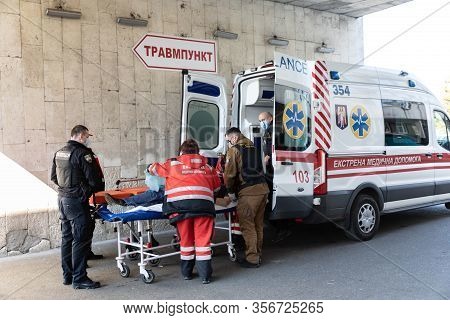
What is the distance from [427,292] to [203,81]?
4108mm

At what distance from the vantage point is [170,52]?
7.54 meters

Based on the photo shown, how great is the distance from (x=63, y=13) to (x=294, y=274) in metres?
4.91

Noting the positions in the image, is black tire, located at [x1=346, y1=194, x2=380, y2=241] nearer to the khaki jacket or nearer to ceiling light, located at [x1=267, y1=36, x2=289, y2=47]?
the khaki jacket

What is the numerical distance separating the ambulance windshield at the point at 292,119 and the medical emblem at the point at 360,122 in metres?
0.82

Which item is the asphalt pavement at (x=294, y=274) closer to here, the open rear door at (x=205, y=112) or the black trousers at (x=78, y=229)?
the black trousers at (x=78, y=229)

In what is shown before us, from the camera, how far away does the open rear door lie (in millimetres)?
6711

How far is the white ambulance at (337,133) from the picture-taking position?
593 centimetres

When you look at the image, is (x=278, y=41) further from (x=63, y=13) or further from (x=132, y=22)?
(x=63, y=13)

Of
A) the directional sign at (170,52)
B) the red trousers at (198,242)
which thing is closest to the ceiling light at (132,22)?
the directional sign at (170,52)

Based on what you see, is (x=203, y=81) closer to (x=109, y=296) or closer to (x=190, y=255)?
(x=190, y=255)

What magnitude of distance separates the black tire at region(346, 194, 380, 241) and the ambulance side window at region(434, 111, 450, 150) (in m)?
2.15

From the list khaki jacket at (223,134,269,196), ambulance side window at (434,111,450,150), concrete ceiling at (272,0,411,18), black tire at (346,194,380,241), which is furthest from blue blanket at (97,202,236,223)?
concrete ceiling at (272,0,411,18)

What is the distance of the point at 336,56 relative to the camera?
421 inches
